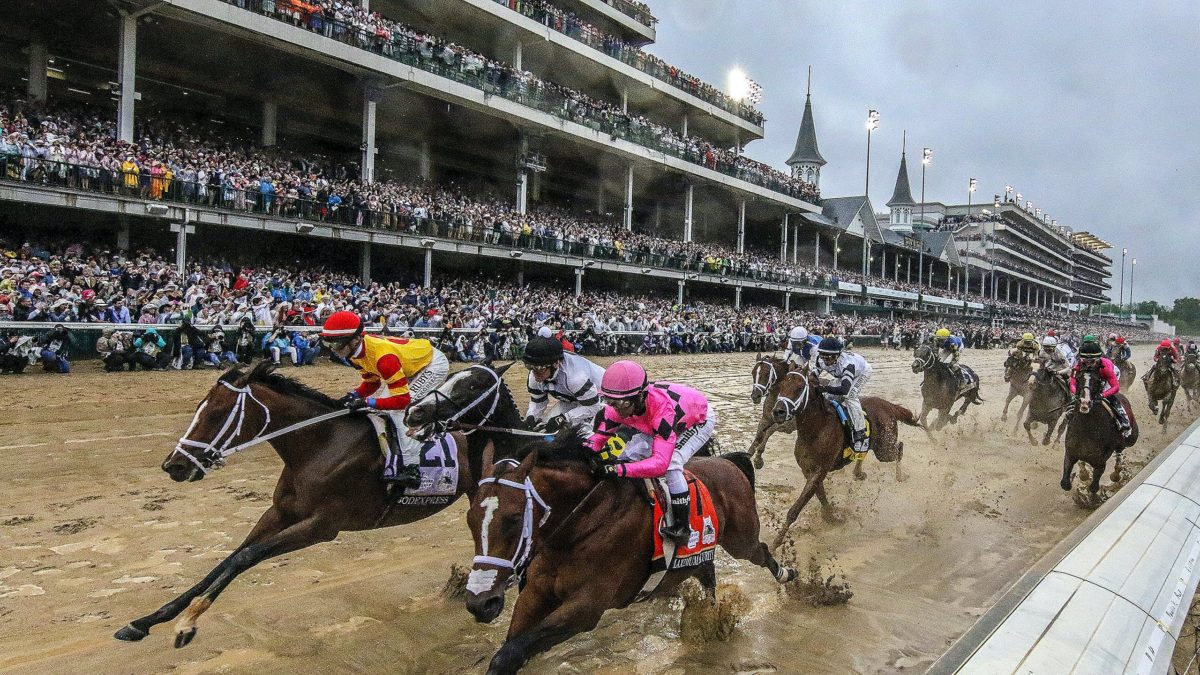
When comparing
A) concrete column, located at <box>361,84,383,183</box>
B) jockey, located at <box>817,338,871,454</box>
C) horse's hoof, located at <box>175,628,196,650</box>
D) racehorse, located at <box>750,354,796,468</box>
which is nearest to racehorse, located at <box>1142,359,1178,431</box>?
jockey, located at <box>817,338,871,454</box>

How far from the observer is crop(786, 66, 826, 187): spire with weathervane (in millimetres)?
66688

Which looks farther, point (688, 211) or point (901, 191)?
point (901, 191)

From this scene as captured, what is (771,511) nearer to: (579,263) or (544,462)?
(544,462)

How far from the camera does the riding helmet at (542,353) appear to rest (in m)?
5.07

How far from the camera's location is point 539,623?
12.1 ft

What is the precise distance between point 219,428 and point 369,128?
74.9 ft

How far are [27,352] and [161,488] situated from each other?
804 centimetres

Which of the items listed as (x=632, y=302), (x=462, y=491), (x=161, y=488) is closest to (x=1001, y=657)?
(x=462, y=491)

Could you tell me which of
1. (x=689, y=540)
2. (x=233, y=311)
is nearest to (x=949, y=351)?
(x=689, y=540)

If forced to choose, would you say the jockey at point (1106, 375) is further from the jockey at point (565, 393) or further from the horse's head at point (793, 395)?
the jockey at point (565, 393)

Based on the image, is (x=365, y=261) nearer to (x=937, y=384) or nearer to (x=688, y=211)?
(x=937, y=384)

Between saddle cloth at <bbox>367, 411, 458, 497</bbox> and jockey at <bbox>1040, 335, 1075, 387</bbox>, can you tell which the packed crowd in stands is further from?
saddle cloth at <bbox>367, 411, 458, 497</bbox>

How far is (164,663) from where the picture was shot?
12.8 ft

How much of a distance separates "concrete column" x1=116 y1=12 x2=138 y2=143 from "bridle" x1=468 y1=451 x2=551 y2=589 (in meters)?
20.7
